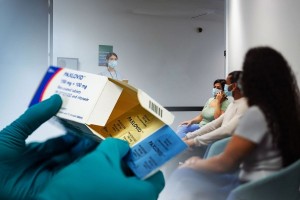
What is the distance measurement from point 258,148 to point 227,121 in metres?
0.07

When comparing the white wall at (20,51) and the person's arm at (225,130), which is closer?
the person's arm at (225,130)

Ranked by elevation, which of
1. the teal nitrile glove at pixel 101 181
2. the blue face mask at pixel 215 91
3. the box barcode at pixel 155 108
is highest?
the blue face mask at pixel 215 91

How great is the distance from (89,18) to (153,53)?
0.18 m

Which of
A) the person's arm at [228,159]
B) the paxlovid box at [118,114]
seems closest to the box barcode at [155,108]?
the paxlovid box at [118,114]

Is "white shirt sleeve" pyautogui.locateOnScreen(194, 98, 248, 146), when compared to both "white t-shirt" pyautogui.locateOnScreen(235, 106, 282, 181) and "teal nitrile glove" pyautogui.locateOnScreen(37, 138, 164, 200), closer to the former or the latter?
"white t-shirt" pyautogui.locateOnScreen(235, 106, 282, 181)

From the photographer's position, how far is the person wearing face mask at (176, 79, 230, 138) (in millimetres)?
558

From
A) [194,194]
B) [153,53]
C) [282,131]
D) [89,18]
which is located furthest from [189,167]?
[89,18]

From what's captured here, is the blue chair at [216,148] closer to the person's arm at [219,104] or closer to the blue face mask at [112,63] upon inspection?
the person's arm at [219,104]

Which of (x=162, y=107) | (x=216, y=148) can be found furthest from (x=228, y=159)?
(x=162, y=107)

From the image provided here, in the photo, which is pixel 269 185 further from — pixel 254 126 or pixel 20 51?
pixel 20 51

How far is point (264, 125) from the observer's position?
0.43 metres

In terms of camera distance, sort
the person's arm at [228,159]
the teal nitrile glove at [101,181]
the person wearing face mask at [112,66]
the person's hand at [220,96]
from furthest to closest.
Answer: the person wearing face mask at [112,66] → the person's hand at [220,96] → the person's arm at [228,159] → the teal nitrile glove at [101,181]

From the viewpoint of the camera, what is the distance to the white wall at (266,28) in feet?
1.59

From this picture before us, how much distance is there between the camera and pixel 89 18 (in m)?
0.72
